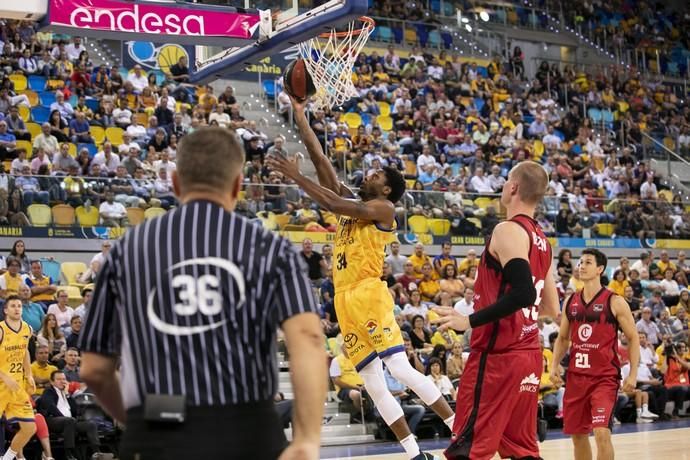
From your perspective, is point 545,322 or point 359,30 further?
point 545,322

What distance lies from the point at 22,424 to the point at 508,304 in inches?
288

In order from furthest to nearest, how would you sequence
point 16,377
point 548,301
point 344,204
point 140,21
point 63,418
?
point 63,418, point 16,377, point 140,21, point 344,204, point 548,301

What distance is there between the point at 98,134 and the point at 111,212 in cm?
324

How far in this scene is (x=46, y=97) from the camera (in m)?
18.7

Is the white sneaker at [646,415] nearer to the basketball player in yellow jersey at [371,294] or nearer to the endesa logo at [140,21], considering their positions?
the basketball player in yellow jersey at [371,294]

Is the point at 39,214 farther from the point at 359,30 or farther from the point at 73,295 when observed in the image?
the point at 359,30

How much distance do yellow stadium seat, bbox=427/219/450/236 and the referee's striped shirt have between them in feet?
50.4

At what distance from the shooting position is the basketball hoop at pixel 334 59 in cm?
1009

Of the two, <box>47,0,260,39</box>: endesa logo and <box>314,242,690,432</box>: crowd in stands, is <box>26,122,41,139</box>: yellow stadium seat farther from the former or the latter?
<box>47,0,260,39</box>: endesa logo

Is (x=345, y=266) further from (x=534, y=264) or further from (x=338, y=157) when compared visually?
(x=338, y=157)


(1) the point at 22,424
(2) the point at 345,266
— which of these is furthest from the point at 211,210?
(1) the point at 22,424

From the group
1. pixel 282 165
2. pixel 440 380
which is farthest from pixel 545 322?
pixel 282 165

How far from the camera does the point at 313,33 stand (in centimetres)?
930

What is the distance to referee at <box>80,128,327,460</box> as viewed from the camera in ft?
9.68
